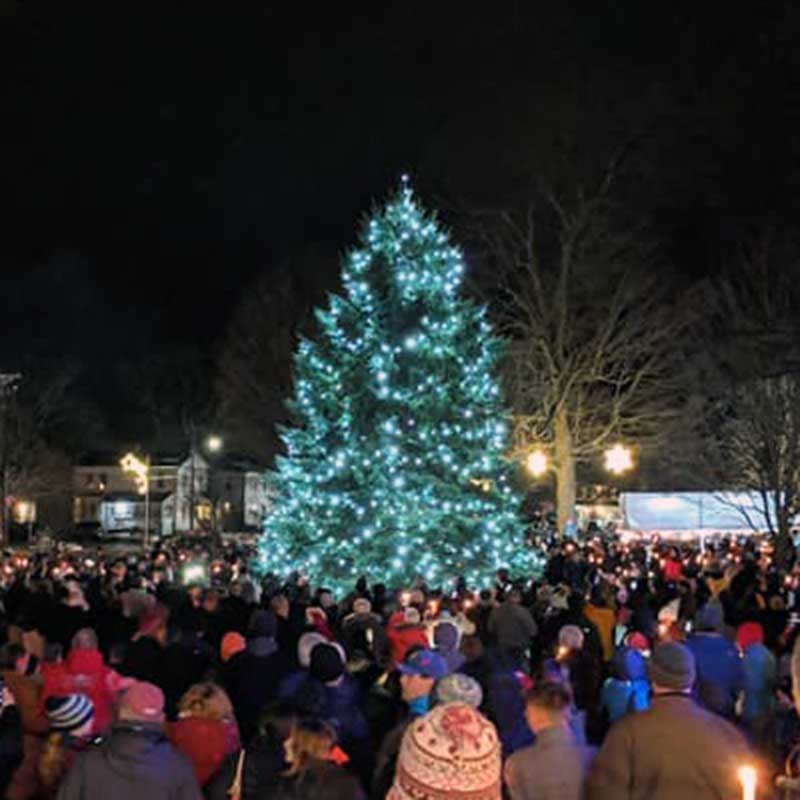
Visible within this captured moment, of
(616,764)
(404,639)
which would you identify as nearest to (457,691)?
(616,764)

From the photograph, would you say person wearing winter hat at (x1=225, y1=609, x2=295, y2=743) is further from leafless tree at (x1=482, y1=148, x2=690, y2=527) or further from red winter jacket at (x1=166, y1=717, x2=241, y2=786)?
leafless tree at (x1=482, y1=148, x2=690, y2=527)

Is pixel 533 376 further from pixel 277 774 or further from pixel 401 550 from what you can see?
pixel 277 774

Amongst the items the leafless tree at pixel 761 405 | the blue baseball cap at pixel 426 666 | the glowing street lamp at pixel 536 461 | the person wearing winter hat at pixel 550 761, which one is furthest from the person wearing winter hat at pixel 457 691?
the glowing street lamp at pixel 536 461

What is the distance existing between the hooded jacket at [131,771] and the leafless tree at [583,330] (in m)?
33.3

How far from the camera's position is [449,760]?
426cm

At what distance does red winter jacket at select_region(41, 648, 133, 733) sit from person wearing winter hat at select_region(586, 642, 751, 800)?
3.31 metres

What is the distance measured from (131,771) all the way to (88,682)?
2.87 metres

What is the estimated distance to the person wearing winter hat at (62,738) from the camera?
5.99 metres

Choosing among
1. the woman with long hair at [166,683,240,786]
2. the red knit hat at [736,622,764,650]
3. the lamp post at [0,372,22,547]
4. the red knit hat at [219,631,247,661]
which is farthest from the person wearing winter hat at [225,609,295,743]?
the lamp post at [0,372,22,547]

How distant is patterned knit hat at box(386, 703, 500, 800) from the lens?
13.9ft

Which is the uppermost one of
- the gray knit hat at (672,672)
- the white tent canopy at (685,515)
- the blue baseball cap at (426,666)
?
the white tent canopy at (685,515)

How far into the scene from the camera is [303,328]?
50000mm

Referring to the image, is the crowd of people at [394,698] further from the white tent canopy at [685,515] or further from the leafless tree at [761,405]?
the white tent canopy at [685,515]

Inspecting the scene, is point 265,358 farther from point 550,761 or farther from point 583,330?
point 550,761
